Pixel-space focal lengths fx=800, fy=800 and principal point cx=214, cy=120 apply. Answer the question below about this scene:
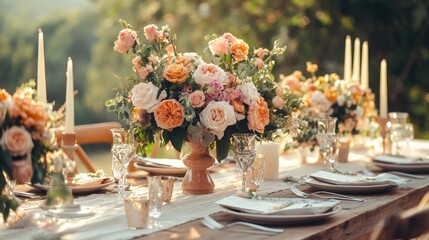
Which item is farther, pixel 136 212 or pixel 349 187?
pixel 349 187

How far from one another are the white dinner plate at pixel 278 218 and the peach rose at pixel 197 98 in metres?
0.45

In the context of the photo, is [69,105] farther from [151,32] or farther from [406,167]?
[406,167]

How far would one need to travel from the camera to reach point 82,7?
10.6m

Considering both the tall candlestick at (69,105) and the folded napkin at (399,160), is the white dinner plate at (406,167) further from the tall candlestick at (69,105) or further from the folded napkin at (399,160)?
the tall candlestick at (69,105)

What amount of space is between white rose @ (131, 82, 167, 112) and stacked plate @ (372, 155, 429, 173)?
1.09 meters

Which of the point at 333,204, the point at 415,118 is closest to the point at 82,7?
the point at 415,118

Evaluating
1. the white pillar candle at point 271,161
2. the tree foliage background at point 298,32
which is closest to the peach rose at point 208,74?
the white pillar candle at point 271,161

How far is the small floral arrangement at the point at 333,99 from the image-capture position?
345 centimetres

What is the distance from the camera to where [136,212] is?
2.02 m

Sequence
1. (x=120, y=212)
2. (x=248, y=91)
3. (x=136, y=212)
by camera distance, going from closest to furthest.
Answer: (x=136, y=212) → (x=120, y=212) → (x=248, y=91)

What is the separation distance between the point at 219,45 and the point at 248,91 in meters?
0.20

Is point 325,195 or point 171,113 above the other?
point 171,113

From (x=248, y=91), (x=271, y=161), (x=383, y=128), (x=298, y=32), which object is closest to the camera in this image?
(x=248, y=91)

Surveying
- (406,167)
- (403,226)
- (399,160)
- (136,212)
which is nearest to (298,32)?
(399,160)
